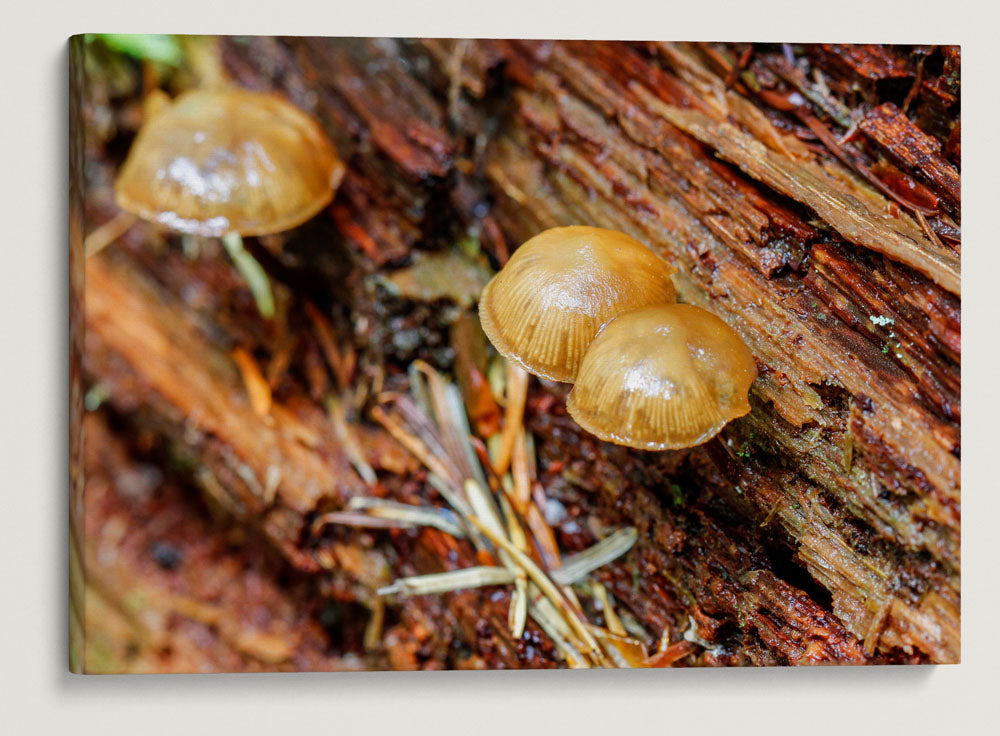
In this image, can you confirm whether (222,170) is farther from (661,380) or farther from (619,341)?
(661,380)

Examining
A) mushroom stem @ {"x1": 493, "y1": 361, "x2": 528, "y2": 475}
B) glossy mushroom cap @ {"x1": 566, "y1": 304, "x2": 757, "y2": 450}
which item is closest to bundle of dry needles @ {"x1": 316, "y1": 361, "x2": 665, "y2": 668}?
mushroom stem @ {"x1": 493, "y1": 361, "x2": 528, "y2": 475}

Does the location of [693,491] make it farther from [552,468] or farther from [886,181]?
[886,181]

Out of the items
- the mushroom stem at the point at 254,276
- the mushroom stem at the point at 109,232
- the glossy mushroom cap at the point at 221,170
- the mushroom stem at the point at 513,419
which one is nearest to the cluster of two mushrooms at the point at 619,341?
the mushroom stem at the point at 513,419

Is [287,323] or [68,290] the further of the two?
[287,323]

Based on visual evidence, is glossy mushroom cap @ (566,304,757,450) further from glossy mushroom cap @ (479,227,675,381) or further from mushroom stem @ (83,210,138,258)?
mushroom stem @ (83,210,138,258)

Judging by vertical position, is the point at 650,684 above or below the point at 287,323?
below

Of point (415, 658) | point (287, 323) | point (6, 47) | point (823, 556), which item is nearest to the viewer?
point (823, 556)

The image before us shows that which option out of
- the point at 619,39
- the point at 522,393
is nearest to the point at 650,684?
the point at 522,393

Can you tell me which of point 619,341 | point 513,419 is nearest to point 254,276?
point 513,419
